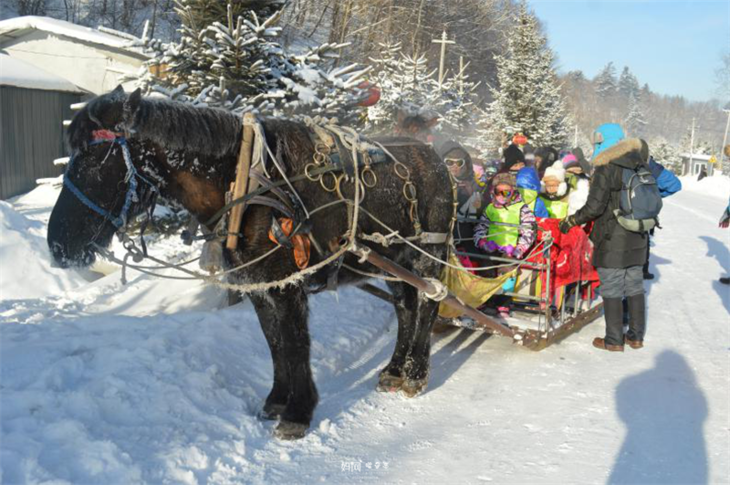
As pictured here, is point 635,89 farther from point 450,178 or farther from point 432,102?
point 450,178

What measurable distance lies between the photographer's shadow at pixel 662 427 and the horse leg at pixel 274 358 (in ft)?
6.82

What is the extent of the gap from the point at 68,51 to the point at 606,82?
473ft

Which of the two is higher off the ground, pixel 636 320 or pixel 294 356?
pixel 294 356

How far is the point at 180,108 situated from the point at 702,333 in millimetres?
5866

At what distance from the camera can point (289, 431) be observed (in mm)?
3600

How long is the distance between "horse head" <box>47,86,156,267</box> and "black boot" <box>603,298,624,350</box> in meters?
4.44

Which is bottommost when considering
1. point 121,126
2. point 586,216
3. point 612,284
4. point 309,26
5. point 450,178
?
point 612,284

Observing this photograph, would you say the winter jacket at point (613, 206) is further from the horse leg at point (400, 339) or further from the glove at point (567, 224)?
the horse leg at point (400, 339)

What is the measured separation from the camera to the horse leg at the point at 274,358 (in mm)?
3658

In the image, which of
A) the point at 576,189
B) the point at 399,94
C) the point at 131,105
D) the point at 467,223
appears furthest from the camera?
the point at 399,94

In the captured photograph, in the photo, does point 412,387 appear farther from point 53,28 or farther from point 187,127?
point 53,28

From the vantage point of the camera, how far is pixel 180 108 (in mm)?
3287

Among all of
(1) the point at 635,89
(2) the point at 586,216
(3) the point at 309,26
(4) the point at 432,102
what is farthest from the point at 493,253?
(1) the point at 635,89

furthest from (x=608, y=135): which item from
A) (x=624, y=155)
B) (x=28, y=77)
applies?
(x=28, y=77)
